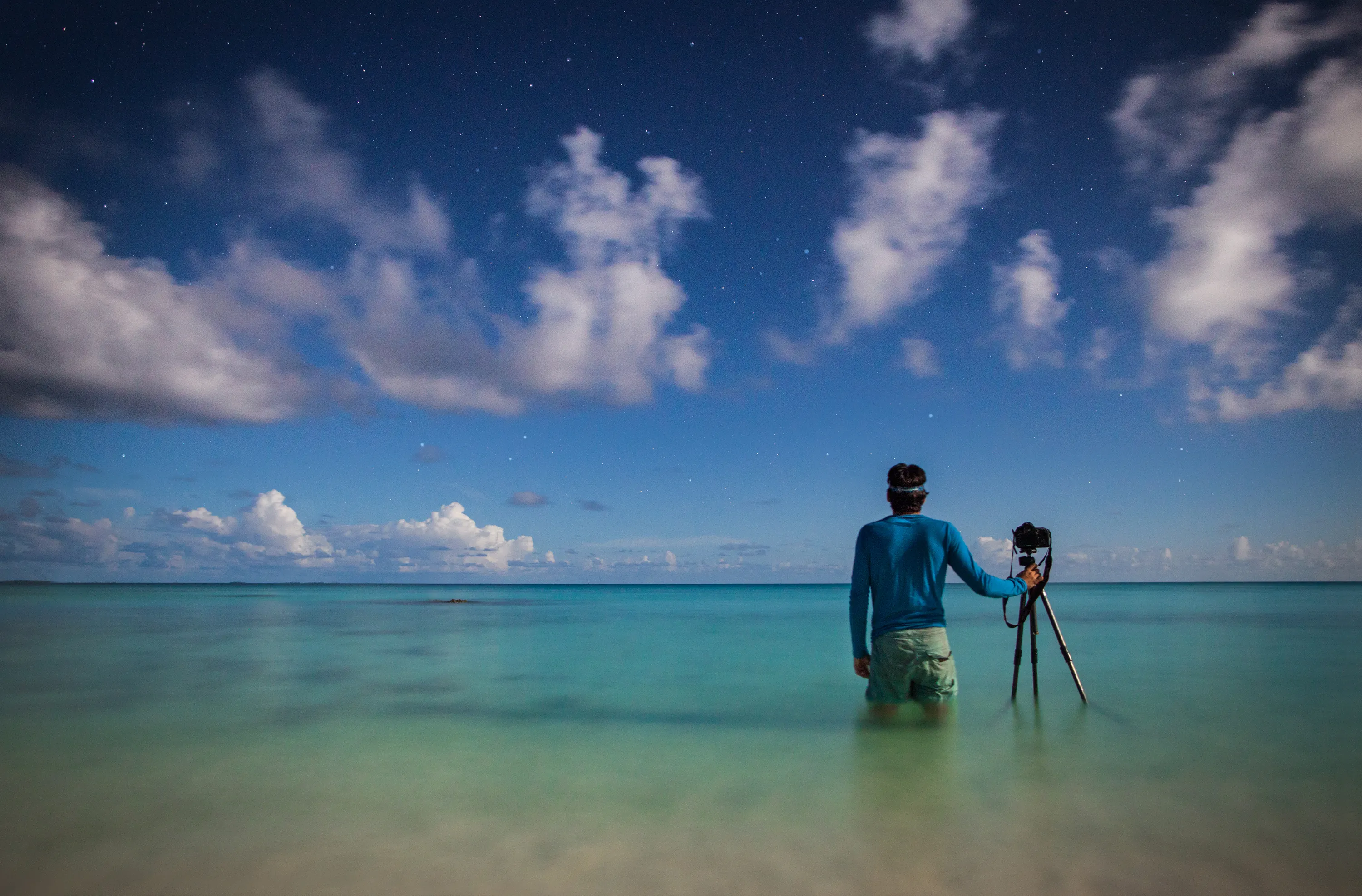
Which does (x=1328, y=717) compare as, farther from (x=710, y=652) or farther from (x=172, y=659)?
(x=172, y=659)

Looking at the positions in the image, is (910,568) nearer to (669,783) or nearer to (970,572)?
(970,572)

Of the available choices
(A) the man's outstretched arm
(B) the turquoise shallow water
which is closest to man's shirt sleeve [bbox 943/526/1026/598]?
(A) the man's outstretched arm

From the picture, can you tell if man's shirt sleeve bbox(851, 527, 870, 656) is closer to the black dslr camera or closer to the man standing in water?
the man standing in water

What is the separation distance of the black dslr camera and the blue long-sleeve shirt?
33.8 inches

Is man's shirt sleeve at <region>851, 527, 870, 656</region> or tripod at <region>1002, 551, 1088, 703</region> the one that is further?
tripod at <region>1002, 551, 1088, 703</region>

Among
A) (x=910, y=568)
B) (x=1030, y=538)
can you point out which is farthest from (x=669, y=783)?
(x=1030, y=538)

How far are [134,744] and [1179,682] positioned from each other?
10.2m

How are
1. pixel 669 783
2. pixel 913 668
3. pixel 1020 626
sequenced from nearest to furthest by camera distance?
pixel 669 783
pixel 913 668
pixel 1020 626

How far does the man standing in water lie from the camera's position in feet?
14.0

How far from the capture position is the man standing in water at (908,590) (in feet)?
14.0

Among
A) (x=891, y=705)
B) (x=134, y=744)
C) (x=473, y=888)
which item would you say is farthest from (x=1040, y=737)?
(x=134, y=744)

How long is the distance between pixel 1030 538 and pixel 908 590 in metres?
1.37

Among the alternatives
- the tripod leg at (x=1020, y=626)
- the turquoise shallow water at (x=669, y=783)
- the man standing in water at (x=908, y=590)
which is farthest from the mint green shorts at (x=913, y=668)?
the tripod leg at (x=1020, y=626)

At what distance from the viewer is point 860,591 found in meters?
4.35
